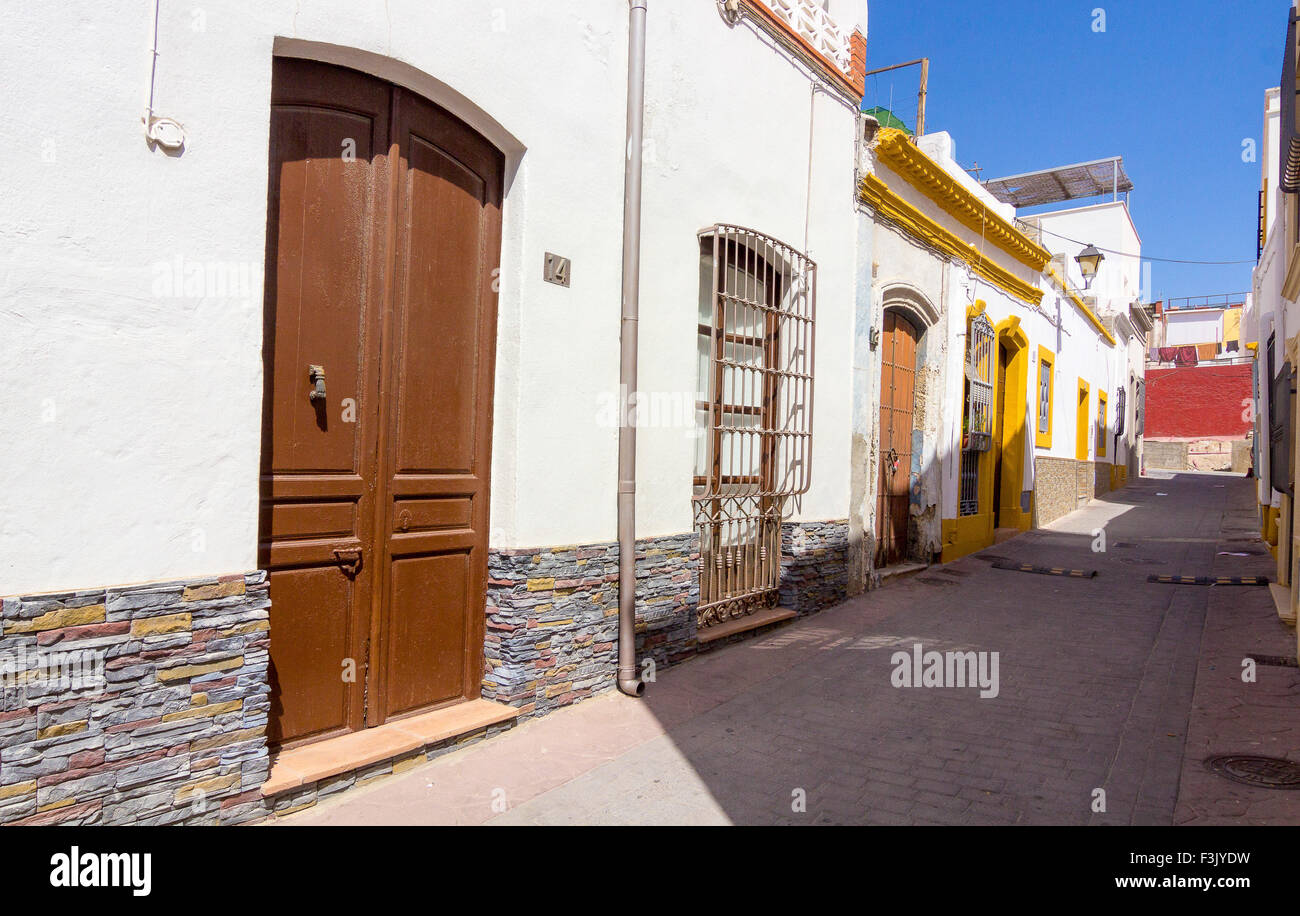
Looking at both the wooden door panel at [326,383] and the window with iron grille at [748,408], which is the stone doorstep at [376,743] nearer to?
the wooden door panel at [326,383]

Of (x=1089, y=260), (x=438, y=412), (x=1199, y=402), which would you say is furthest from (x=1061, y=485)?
(x=1199, y=402)

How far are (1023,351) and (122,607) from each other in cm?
1340

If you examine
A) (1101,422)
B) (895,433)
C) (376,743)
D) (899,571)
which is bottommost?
(376,743)

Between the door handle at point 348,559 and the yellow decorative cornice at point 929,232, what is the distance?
6.07m

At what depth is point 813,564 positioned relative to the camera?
745cm

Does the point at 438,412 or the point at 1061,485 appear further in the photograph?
the point at 1061,485

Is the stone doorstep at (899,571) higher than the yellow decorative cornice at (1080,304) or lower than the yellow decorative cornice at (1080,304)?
lower

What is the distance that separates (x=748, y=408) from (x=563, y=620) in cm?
267

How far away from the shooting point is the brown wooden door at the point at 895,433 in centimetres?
920

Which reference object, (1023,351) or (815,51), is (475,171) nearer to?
(815,51)

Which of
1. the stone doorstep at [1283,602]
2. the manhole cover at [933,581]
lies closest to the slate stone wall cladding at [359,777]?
the manhole cover at [933,581]

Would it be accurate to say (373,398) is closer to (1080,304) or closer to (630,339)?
(630,339)

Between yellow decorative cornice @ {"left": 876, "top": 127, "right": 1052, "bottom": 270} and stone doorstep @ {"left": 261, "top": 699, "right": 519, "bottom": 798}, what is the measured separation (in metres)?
6.67
